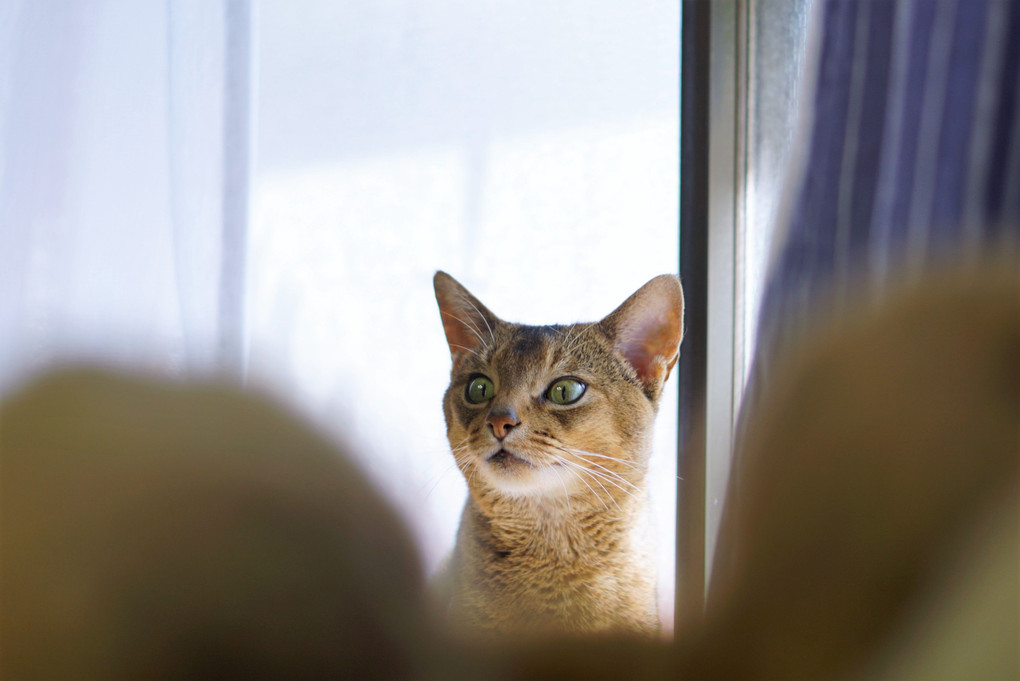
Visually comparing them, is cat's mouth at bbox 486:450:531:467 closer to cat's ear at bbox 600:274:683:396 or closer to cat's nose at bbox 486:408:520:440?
cat's nose at bbox 486:408:520:440

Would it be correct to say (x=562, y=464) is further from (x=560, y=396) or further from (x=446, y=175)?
(x=446, y=175)

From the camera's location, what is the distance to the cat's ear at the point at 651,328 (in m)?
0.89

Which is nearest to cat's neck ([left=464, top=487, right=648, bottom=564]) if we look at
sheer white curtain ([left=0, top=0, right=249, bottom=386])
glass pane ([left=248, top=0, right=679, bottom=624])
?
glass pane ([left=248, top=0, right=679, bottom=624])

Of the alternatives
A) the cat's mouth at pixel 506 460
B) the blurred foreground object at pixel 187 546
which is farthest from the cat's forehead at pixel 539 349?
the blurred foreground object at pixel 187 546

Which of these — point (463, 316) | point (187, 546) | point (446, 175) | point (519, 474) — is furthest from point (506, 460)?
point (446, 175)

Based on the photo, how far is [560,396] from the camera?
881mm

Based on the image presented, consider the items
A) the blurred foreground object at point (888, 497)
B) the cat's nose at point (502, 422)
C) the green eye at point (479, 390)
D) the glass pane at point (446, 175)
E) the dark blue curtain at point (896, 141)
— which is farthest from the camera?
the glass pane at point (446, 175)

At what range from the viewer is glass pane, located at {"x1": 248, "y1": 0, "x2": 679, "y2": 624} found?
1.17 metres

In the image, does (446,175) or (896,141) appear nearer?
(896,141)

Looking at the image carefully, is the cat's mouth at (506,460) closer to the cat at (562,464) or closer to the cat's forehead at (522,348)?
the cat at (562,464)

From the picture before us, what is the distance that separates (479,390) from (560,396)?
0.13 m

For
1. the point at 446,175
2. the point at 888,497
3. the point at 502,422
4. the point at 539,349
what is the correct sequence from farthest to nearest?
the point at 446,175
the point at 539,349
the point at 502,422
the point at 888,497

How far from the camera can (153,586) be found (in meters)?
0.25

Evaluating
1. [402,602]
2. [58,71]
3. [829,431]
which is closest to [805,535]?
[829,431]
